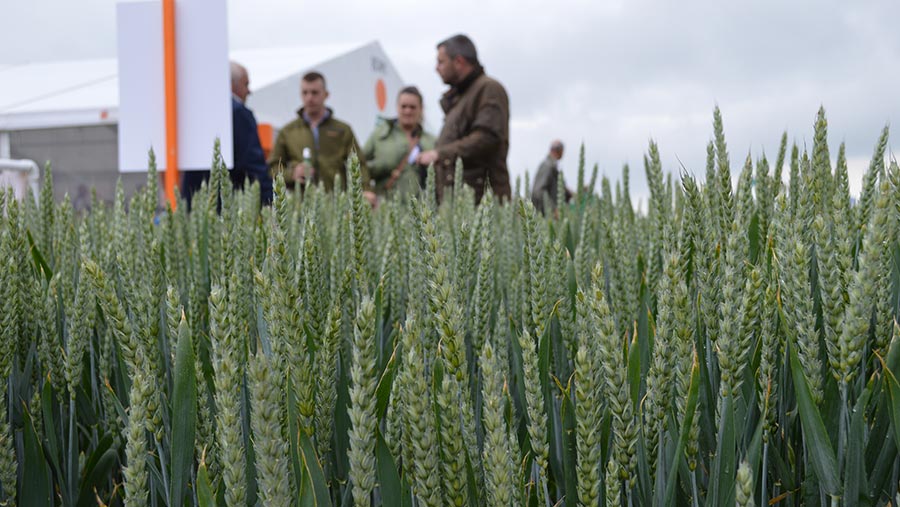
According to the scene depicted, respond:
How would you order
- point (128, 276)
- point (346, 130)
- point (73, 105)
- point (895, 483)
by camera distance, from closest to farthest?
1. point (895, 483)
2. point (128, 276)
3. point (346, 130)
4. point (73, 105)

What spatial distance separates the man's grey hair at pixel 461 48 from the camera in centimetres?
333

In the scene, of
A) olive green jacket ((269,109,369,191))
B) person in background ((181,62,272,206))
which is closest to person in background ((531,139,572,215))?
olive green jacket ((269,109,369,191))

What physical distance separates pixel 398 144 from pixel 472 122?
106cm

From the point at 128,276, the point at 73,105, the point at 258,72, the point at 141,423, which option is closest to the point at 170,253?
the point at 128,276

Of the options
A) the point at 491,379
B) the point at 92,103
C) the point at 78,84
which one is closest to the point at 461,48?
the point at 491,379

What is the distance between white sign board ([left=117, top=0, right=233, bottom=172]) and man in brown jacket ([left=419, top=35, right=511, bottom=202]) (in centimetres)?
89

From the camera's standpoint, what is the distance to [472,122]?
336cm

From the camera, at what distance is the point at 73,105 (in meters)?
6.24

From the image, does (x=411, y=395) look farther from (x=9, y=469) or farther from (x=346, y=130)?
(x=346, y=130)

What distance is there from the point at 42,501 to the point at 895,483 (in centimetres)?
68

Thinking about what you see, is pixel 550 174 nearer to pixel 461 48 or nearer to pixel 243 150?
pixel 461 48

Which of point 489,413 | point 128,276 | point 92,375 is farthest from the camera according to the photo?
point 92,375

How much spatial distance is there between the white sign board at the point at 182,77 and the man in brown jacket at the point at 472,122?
0.89 metres

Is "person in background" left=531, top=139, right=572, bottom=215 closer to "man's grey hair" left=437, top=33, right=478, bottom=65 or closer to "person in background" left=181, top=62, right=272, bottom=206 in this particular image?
"man's grey hair" left=437, top=33, right=478, bottom=65
